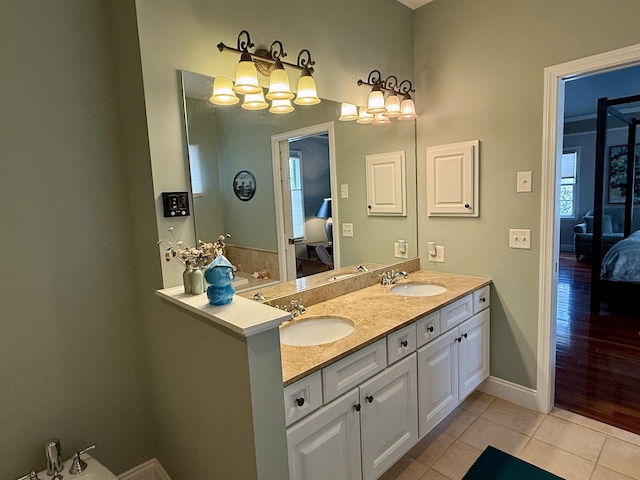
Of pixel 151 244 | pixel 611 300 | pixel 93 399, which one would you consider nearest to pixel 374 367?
pixel 151 244

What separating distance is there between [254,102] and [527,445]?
2.36m

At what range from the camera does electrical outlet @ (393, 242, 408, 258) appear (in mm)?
2752

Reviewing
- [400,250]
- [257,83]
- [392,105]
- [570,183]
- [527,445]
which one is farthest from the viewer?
[570,183]

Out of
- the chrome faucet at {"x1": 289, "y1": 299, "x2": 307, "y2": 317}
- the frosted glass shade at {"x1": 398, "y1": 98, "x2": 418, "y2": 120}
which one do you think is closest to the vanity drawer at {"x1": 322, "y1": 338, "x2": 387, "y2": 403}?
the chrome faucet at {"x1": 289, "y1": 299, "x2": 307, "y2": 317}

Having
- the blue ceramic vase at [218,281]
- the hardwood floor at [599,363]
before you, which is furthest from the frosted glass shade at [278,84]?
the hardwood floor at [599,363]

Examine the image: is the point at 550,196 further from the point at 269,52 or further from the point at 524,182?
the point at 269,52

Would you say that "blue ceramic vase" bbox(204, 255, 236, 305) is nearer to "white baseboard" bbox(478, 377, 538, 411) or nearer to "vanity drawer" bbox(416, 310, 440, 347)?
"vanity drawer" bbox(416, 310, 440, 347)

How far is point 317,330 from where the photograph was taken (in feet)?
6.19

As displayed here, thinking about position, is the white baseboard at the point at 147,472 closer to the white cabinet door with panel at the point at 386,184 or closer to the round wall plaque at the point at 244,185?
the round wall plaque at the point at 244,185

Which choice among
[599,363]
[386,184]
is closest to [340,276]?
[386,184]

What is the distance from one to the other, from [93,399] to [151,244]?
2.51 feet

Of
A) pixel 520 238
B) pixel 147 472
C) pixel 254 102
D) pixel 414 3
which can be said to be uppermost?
pixel 414 3

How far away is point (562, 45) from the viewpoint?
6.88 feet

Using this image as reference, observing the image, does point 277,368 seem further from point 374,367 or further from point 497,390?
point 497,390
